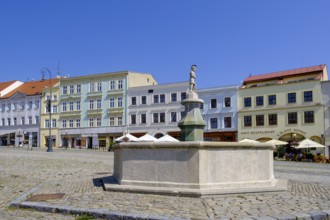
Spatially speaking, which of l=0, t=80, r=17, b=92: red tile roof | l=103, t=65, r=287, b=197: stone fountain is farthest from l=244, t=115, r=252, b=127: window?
l=0, t=80, r=17, b=92: red tile roof

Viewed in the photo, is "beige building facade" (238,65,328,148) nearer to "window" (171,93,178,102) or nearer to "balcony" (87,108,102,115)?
"window" (171,93,178,102)

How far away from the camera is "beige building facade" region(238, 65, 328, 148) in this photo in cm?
4206

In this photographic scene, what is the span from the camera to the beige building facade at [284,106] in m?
42.1

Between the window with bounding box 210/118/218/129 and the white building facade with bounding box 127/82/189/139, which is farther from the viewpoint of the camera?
the white building facade with bounding box 127/82/189/139

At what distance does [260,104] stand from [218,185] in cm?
3771

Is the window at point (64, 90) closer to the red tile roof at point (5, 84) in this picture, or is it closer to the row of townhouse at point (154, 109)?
the row of townhouse at point (154, 109)

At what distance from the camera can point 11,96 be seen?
66875 millimetres

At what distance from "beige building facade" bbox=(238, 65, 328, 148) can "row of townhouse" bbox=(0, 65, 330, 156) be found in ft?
0.29

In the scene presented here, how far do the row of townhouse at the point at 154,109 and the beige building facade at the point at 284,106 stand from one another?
89mm

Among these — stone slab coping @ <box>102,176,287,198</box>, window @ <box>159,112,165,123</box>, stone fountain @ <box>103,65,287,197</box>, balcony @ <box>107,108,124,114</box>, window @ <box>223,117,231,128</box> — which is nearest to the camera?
stone slab coping @ <box>102,176,287,198</box>

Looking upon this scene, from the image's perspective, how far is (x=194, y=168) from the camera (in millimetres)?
9367

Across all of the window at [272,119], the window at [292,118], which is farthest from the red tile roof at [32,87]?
the window at [292,118]

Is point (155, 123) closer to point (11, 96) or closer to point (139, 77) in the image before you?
point (139, 77)

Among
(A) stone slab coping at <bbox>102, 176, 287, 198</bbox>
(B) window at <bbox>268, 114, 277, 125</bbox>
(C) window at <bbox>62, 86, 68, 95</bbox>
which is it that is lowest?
(A) stone slab coping at <bbox>102, 176, 287, 198</bbox>
